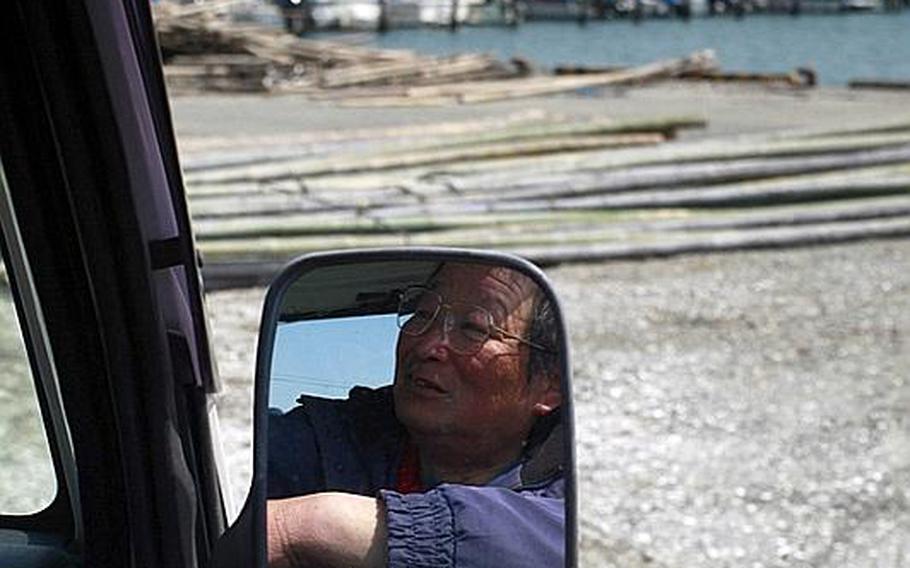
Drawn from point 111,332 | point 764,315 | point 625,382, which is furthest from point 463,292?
point 764,315

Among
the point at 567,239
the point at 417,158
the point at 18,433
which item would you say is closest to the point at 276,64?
the point at 417,158

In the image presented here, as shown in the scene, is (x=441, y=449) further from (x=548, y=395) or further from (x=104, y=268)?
(x=104, y=268)

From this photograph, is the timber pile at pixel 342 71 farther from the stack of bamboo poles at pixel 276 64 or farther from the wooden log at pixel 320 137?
the wooden log at pixel 320 137

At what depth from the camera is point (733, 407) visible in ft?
26.3

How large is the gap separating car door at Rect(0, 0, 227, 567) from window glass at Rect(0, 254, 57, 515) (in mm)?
146

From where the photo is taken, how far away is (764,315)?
10219mm

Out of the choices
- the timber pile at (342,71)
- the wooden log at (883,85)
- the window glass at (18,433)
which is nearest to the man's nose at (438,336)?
the window glass at (18,433)

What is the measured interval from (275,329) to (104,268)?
0.19 meters

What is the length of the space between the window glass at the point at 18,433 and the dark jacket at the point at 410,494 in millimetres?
417

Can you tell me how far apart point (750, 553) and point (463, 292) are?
456 cm

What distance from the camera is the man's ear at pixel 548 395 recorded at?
1.69m

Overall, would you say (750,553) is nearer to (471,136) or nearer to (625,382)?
(625,382)

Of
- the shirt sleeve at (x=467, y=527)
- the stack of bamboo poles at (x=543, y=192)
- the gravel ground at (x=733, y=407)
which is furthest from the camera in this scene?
the stack of bamboo poles at (x=543, y=192)

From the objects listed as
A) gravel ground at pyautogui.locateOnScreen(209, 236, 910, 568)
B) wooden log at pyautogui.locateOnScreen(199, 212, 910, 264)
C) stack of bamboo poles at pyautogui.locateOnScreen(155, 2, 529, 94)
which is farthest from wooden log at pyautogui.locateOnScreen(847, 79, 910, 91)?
gravel ground at pyautogui.locateOnScreen(209, 236, 910, 568)
